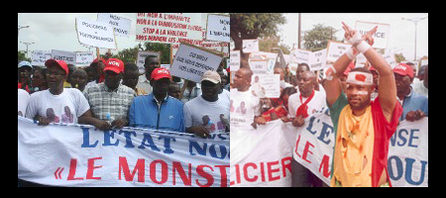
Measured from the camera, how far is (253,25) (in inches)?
206

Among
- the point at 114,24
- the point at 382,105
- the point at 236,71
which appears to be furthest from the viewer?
the point at 114,24

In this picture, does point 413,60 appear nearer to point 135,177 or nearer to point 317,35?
point 317,35

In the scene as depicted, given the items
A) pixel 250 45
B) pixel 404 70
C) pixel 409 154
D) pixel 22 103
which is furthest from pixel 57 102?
pixel 409 154

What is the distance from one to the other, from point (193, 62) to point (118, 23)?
1.34 meters

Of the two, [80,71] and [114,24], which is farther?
[114,24]

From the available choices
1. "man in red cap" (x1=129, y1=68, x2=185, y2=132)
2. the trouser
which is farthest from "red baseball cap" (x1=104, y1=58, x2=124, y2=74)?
the trouser

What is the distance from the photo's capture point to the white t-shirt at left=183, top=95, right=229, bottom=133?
5199mm

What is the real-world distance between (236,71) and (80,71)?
74.7 inches

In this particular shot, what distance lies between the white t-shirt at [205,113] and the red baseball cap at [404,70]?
195 centimetres

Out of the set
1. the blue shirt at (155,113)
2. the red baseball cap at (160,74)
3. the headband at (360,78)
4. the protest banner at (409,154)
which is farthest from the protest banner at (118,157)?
the protest banner at (409,154)

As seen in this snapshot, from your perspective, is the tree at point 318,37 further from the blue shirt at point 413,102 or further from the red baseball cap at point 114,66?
the red baseball cap at point 114,66

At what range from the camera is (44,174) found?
5078mm

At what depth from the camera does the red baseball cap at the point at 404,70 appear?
16.3 ft

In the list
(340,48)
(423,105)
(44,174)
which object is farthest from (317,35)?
(44,174)
